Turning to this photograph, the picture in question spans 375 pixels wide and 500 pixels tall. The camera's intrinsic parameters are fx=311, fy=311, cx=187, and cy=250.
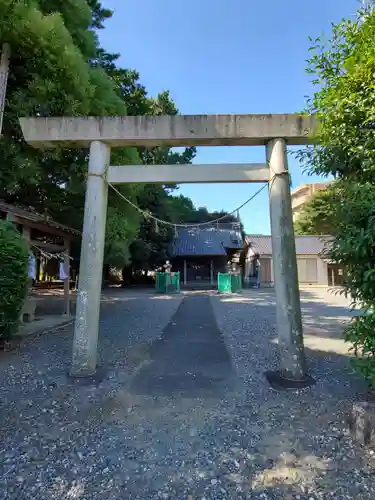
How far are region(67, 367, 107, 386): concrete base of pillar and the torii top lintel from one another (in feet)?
10.9

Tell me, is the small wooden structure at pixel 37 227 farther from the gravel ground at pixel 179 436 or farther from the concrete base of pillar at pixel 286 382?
the concrete base of pillar at pixel 286 382

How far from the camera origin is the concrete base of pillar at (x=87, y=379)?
4.10 m

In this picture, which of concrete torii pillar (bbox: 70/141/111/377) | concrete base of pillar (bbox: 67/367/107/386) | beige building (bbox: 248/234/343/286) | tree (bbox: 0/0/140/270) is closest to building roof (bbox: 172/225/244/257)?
beige building (bbox: 248/234/343/286)

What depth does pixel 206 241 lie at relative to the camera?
26750 millimetres

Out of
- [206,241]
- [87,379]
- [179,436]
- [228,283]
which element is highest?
[206,241]

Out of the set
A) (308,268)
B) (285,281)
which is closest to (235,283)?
(308,268)

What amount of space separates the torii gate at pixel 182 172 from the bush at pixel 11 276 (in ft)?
5.10

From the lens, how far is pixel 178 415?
327 cm

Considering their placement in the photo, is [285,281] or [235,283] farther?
[235,283]

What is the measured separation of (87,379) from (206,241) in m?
22.9

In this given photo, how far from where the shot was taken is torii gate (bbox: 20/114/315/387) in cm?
416

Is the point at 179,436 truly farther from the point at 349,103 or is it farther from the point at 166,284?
the point at 166,284

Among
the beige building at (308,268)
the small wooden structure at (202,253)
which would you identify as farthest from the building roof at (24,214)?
the beige building at (308,268)

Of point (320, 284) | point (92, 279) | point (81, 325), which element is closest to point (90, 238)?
point (92, 279)
